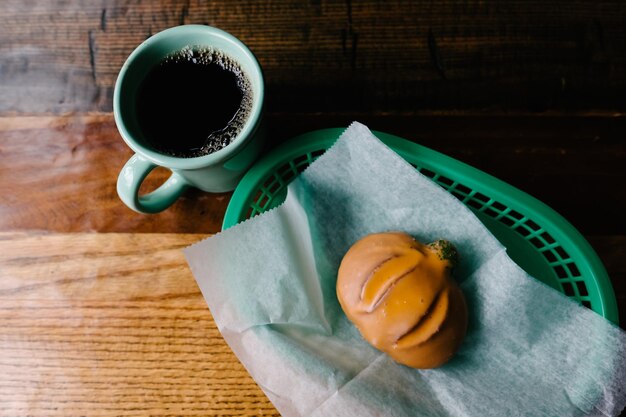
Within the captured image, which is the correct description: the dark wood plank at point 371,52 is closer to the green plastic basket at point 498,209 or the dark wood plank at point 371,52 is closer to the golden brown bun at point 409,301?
the green plastic basket at point 498,209

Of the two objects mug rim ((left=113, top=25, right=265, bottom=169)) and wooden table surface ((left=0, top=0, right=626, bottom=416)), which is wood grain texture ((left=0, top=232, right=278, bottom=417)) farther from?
mug rim ((left=113, top=25, right=265, bottom=169))

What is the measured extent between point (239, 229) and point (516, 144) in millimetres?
339

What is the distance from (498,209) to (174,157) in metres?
0.35

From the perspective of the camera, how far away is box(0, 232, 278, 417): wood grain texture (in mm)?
589

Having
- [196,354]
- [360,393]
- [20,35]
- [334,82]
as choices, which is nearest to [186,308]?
[196,354]

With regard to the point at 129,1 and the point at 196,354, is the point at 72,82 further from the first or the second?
the point at 196,354

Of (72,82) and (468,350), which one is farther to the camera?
(72,82)

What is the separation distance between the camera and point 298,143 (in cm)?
60

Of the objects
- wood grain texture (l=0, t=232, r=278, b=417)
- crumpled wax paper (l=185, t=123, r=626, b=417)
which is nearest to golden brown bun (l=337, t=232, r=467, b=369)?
crumpled wax paper (l=185, t=123, r=626, b=417)

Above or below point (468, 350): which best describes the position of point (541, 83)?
above

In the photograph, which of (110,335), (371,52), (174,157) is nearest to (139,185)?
(174,157)

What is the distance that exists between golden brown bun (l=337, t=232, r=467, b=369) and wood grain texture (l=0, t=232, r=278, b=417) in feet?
0.49

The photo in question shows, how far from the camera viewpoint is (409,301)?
1.70ft

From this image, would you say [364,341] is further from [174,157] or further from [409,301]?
[174,157]
